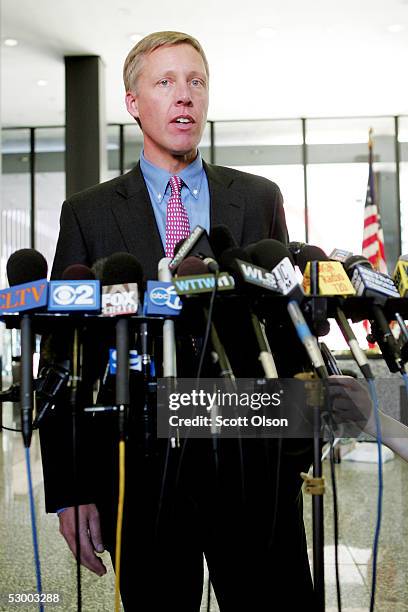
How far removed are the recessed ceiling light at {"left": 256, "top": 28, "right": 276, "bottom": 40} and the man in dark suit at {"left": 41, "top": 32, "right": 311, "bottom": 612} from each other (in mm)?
5663

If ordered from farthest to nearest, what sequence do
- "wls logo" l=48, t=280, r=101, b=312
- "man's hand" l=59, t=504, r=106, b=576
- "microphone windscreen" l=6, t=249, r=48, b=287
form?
"man's hand" l=59, t=504, r=106, b=576 → "microphone windscreen" l=6, t=249, r=48, b=287 → "wls logo" l=48, t=280, r=101, b=312

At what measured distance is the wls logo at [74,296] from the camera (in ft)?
2.89

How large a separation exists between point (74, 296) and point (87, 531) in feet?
1.55

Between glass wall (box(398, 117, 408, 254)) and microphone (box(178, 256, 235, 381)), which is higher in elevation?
glass wall (box(398, 117, 408, 254))

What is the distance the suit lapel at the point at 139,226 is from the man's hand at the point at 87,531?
42 cm

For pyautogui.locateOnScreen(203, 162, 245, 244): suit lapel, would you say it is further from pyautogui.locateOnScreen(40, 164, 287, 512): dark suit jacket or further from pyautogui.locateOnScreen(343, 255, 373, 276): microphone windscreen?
pyautogui.locateOnScreen(343, 255, 373, 276): microphone windscreen

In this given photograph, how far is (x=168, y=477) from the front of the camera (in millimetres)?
1065

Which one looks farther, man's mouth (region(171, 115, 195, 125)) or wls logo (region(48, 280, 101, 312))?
man's mouth (region(171, 115, 195, 125))

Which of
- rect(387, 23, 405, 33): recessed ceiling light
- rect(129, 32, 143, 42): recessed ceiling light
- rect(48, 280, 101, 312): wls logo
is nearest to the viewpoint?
rect(48, 280, 101, 312): wls logo

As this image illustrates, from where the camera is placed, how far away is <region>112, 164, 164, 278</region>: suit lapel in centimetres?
126

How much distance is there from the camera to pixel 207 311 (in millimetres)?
904

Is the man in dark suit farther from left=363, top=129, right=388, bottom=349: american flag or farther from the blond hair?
left=363, top=129, right=388, bottom=349: american flag

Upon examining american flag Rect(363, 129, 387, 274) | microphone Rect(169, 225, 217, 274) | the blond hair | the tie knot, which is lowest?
microphone Rect(169, 225, 217, 274)

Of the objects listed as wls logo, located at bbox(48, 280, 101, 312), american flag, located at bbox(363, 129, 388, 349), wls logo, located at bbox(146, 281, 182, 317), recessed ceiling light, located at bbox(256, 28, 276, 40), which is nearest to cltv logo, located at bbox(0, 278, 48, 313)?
wls logo, located at bbox(48, 280, 101, 312)
